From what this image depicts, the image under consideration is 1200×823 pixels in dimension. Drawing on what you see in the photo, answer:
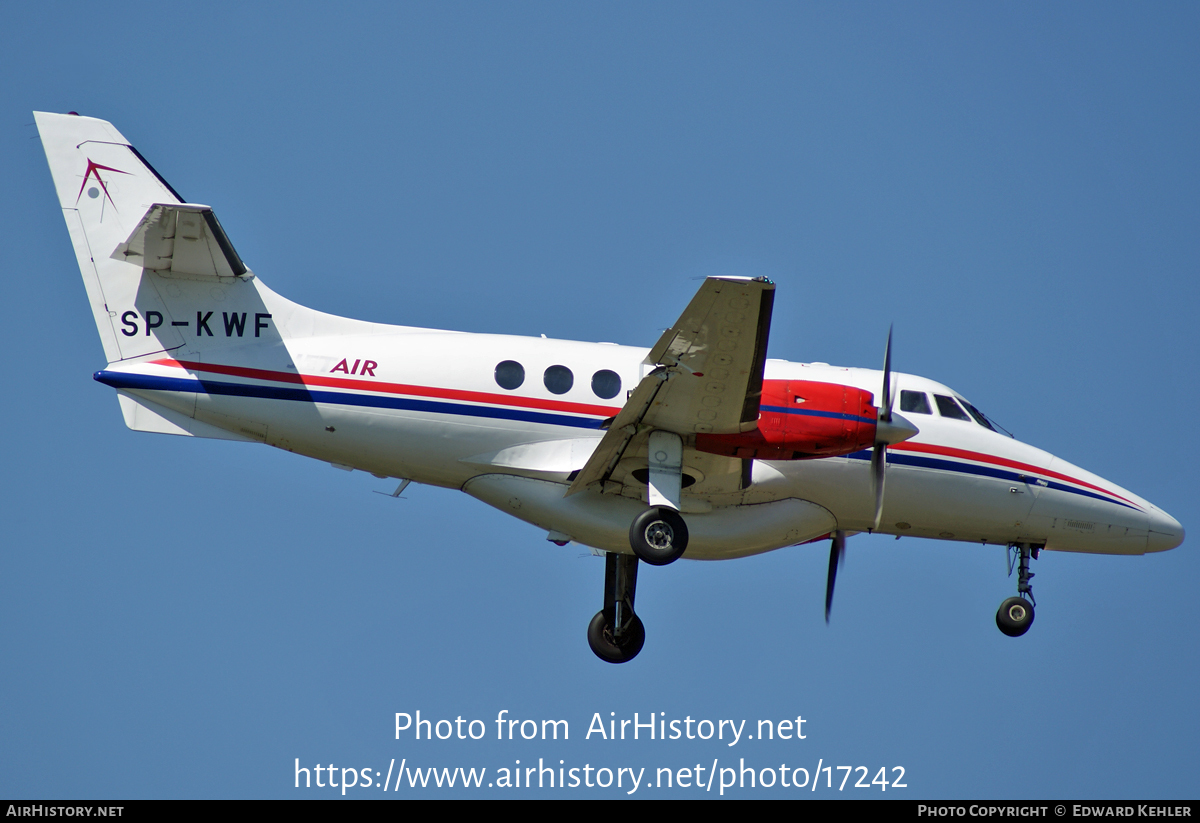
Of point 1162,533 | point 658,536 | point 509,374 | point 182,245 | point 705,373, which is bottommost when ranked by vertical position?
point 1162,533

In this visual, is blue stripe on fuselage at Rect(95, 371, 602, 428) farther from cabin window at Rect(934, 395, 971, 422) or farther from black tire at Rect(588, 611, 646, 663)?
cabin window at Rect(934, 395, 971, 422)

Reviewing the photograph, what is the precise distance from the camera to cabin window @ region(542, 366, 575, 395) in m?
18.6

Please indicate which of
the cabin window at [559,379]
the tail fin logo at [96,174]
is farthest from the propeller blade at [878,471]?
the tail fin logo at [96,174]

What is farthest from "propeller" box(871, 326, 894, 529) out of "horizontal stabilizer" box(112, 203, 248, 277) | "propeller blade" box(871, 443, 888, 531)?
"horizontal stabilizer" box(112, 203, 248, 277)

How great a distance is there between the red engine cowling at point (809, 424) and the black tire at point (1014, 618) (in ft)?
14.4

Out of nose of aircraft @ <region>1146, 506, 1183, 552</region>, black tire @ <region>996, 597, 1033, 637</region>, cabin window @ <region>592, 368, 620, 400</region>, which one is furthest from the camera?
nose of aircraft @ <region>1146, 506, 1183, 552</region>

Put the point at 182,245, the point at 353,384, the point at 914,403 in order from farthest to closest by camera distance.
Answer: the point at 914,403 → the point at 353,384 → the point at 182,245

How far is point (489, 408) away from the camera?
18.4 metres

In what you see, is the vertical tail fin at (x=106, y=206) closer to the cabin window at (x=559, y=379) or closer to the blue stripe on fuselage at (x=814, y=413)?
the cabin window at (x=559, y=379)

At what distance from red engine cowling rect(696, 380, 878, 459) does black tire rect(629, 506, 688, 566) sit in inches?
49.4

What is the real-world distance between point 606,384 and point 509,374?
1421 millimetres

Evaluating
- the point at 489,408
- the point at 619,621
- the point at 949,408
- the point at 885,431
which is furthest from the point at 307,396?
the point at 949,408

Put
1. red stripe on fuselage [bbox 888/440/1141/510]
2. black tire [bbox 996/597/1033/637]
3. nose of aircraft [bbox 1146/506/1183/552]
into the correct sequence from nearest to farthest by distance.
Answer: red stripe on fuselage [bbox 888/440/1141/510] < black tire [bbox 996/597/1033/637] < nose of aircraft [bbox 1146/506/1183/552]

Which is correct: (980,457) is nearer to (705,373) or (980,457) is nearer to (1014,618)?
(1014,618)
